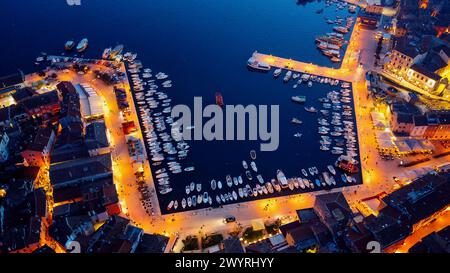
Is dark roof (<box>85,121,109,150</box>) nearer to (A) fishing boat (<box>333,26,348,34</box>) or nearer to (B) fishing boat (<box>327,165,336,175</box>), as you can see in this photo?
(B) fishing boat (<box>327,165,336,175</box>)

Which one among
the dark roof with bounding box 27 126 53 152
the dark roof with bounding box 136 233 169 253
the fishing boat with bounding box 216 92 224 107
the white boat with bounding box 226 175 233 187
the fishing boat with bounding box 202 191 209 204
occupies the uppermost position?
the fishing boat with bounding box 216 92 224 107

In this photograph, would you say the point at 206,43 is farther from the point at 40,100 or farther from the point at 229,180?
the point at 229,180

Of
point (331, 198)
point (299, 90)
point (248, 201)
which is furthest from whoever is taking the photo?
point (299, 90)

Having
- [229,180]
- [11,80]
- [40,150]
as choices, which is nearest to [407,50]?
[229,180]

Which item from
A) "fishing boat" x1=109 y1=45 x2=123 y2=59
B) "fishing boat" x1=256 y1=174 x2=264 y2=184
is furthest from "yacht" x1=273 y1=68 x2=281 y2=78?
"fishing boat" x1=109 y1=45 x2=123 y2=59

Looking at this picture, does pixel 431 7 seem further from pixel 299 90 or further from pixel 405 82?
pixel 299 90
